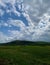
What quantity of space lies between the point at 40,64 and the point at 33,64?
1.53 metres

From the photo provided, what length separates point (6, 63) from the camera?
43062mm

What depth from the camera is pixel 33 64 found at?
144ft

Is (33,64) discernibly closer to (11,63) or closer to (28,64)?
(28,64)

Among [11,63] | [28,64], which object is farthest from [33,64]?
[11,63]

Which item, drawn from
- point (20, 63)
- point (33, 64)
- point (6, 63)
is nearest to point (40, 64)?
point (33, 64)

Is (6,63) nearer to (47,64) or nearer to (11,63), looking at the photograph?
(11,63)

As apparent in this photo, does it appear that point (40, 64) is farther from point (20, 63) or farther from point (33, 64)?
point (20, 63)

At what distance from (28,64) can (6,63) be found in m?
4.74

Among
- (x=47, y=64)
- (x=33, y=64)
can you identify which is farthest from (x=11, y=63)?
(x=47, y=64)

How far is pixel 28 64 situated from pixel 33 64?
1.12 metres

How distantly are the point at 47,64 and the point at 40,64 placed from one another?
1.88m

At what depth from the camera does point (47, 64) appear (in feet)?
147

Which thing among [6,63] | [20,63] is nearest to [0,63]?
[6,63]

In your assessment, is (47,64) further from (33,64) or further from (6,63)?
(6,63)
